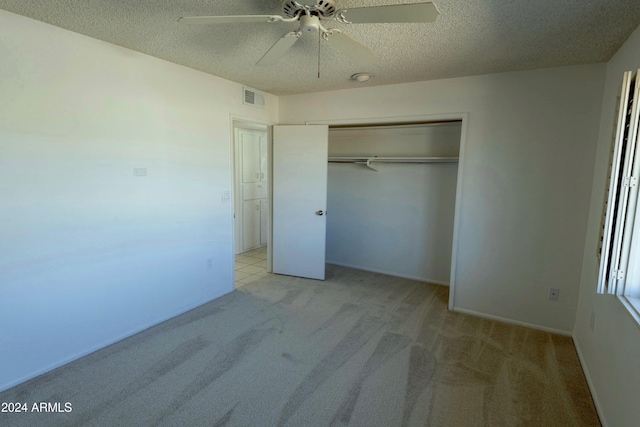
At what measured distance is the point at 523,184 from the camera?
2.98m

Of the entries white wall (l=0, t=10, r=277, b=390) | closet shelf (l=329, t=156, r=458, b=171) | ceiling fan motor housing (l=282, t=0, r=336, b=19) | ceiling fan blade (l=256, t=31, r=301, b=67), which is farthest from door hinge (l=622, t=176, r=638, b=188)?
white wall (l=0, t=10, r=277, b=390)

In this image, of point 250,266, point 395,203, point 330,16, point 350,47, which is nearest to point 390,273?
point 395,203

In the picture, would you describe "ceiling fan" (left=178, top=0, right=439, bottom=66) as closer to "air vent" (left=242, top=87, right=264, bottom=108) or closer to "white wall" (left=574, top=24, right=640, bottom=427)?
"white wall" (left=574, top=24, right=640, bottom=427)

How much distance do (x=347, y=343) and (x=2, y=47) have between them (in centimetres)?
315

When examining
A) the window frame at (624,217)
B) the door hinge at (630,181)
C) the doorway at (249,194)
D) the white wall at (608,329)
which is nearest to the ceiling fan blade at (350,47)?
the window frame at (624,217)

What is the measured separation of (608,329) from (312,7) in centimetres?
253

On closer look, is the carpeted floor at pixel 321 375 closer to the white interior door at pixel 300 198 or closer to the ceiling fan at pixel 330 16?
the white interior door at pixel 300 198

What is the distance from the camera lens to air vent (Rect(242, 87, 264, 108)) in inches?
147

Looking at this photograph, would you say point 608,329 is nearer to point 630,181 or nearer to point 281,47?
point 630,181

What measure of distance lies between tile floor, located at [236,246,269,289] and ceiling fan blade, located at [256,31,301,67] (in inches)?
109

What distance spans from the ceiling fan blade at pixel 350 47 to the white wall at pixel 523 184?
163cm

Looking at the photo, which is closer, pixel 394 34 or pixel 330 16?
pixel 330 16

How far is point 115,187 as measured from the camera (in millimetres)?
2594

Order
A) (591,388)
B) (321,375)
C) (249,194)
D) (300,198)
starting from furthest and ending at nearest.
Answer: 1. (249,194)
2. (300,198)
3. (321,375)
4. (591,388)
